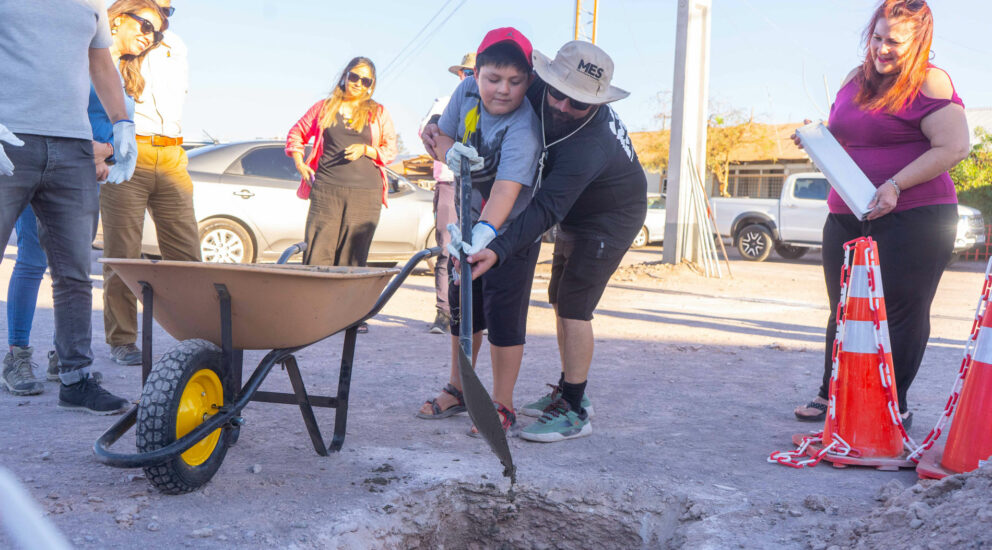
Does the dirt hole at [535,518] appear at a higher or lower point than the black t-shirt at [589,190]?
lower

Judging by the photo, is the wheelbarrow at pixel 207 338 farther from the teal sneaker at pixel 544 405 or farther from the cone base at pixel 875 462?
the cone base at pixel 875 462

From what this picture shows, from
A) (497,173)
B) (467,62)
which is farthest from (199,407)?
(467,62)

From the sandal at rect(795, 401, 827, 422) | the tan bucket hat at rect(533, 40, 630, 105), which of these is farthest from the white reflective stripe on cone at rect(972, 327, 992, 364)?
the tan bucket hat at rect(533, 40, 630, 105)

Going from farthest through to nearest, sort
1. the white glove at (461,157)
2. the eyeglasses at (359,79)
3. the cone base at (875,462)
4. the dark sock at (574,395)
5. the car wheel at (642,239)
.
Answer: the car wheel at (642,239), the eyeglasses at (359,79), the dark sock at (574,395), the cone base at (875,462), the white glove at (461,157)

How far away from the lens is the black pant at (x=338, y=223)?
537cm

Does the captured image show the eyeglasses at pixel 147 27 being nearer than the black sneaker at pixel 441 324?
Yes

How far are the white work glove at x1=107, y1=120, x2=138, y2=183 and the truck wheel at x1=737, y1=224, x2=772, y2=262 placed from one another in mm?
13671

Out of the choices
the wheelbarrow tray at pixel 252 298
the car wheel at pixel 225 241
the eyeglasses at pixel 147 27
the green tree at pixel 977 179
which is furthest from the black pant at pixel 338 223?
the green tree at pixel 977 179

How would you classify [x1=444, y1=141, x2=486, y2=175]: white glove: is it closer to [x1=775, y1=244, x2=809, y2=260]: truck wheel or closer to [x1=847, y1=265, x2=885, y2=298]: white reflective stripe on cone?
[x1=847, y1=265, x2=885, y2=298]: white reflective stripe on cone

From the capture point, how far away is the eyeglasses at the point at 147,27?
4.16 metres

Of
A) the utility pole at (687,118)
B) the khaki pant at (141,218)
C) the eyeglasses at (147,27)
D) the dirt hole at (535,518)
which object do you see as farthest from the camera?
the utility pole at (687,118)

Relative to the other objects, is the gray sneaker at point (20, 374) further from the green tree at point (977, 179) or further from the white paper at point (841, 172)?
the green tree at point (977, 179)

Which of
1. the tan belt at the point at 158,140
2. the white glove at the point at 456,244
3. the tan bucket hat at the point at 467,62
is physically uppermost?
the tan bucket hat at the point at 467,62

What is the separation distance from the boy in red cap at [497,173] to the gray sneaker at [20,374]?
1.84 metres
